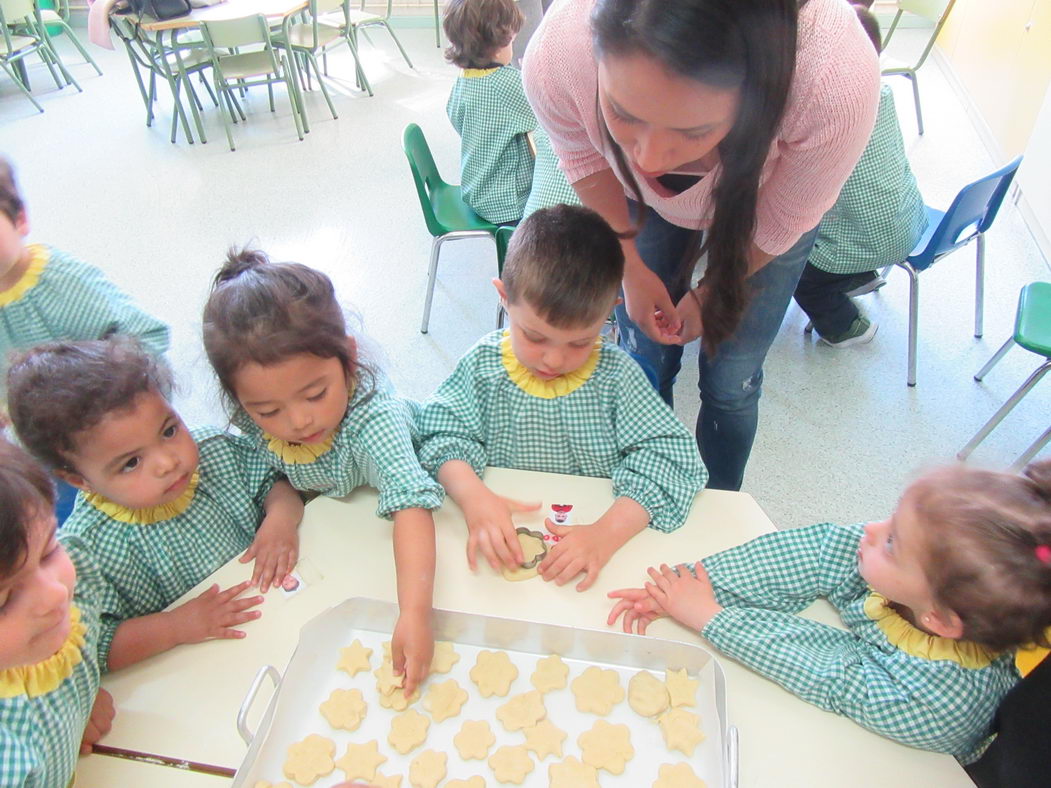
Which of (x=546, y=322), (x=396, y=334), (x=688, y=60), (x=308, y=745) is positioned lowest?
(x=396, y=334)

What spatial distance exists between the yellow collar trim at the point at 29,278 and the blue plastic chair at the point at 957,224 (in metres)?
2.12

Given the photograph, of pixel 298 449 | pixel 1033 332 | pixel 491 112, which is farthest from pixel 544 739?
pixel 491 112

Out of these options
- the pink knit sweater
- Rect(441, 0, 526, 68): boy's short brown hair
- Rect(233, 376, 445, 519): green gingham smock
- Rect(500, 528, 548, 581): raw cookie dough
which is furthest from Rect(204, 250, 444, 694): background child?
Rect(441, 0, 526, 68): boy's short brown hair

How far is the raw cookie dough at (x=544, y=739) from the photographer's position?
725mm

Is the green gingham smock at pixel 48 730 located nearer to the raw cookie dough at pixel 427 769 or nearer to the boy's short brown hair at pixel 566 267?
the raw cookie dough at pixel 427 769

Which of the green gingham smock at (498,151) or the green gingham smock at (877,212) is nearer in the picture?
the green gingham smock at (877,212)

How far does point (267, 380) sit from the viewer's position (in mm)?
925

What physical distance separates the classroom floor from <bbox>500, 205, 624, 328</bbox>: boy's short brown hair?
36cm

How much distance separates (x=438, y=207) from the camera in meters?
2.39

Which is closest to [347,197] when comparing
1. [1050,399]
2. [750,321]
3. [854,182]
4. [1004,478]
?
[854,182]

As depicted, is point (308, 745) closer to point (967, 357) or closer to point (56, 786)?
point (56, 786)

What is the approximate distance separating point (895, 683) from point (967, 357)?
208 centimetres

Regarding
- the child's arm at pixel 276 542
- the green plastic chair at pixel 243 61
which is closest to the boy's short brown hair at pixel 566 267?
the child's arm at pixel 276 542

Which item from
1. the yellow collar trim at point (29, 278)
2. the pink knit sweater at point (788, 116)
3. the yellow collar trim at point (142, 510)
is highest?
the pink knit sweater at point (788, 116)
